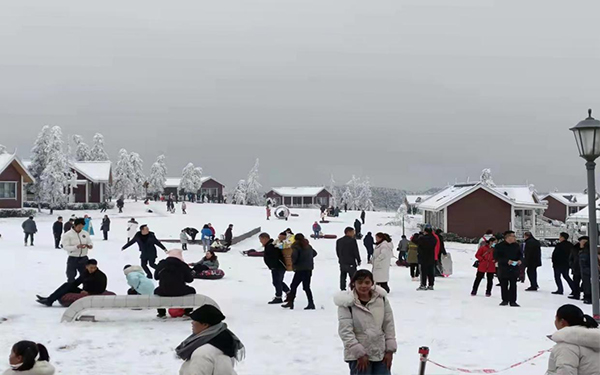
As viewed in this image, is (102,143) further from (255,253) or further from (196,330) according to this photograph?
(196,330)

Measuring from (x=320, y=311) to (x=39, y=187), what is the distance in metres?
48.3

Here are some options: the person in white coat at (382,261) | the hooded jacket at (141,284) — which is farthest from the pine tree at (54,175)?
the person in white coat at (382,261)

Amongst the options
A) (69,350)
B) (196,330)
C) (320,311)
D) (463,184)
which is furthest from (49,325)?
(463,184)

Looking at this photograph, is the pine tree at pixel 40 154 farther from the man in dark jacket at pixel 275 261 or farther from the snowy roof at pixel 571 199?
the snowy roof at pixel 571 199

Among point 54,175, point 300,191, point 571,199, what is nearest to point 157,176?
point 300,191

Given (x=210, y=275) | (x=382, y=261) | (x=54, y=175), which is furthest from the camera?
(x=54, y=175)

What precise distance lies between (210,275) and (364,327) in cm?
1204

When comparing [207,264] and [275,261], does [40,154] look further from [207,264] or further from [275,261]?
[275,261]

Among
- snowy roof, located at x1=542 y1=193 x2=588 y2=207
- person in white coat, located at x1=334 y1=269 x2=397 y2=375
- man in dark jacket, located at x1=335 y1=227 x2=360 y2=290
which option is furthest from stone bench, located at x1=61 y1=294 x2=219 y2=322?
snowy roof, located at x1=542 y1=193 x2=588 y2=207

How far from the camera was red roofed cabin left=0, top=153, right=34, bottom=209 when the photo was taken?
153 ft

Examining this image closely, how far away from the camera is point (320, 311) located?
38.8ft

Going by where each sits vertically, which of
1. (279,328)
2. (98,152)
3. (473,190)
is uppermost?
(98,152)

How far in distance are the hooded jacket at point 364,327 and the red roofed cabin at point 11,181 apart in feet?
158

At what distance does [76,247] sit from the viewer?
40.3 feet
